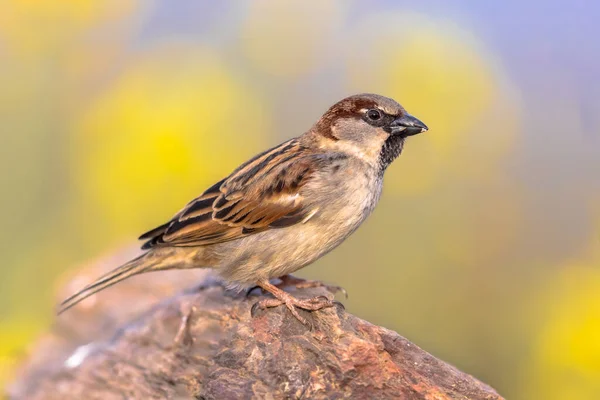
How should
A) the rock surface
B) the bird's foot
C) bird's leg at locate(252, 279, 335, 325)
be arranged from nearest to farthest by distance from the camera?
the rock surface
bird's leg at locate(252, 279, 335, 325)
the bird's foot

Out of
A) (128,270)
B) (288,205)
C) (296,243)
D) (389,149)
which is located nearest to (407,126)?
(389,149)

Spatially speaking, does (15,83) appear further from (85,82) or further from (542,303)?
(542,303)

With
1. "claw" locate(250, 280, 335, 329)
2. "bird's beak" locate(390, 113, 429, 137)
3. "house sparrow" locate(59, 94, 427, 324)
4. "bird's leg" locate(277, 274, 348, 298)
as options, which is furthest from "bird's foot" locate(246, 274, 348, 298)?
"bird's beak" locate(390, 113, 429, 137)

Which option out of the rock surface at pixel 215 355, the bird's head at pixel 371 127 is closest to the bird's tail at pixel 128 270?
the rock surface at pixel 215 355

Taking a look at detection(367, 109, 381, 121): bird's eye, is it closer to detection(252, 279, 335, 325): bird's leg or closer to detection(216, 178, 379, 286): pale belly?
detection(216, 178, 379, 286): pale belly

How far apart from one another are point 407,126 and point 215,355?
5.18ft

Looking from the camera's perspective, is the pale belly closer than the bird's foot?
Yes

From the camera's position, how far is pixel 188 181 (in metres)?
5.91

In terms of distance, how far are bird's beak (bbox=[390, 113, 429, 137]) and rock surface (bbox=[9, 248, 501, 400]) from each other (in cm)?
99

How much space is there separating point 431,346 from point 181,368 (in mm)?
1741

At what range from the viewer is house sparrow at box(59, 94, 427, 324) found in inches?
169

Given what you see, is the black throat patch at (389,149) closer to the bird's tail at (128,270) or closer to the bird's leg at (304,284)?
the bird's leg at (304,284)

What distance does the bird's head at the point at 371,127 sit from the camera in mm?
4438

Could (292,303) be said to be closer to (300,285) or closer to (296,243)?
(296,243)
